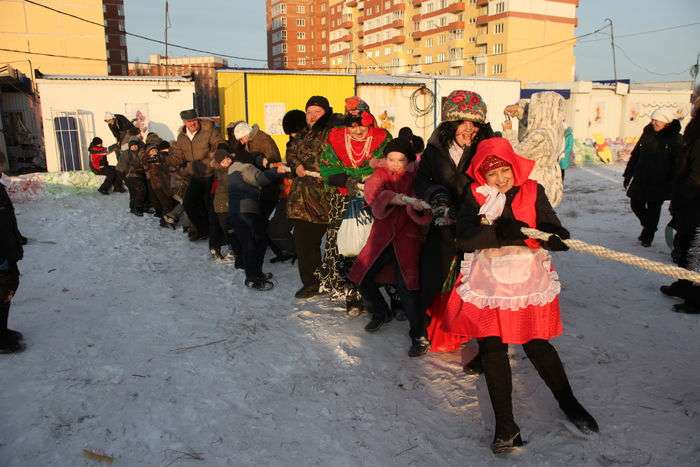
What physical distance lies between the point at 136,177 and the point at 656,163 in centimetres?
949

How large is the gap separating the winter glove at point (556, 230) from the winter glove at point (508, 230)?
111 mm

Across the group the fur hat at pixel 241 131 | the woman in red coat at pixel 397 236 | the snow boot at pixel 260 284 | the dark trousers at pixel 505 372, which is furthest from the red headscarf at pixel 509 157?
the fur hat at pixel 241 131

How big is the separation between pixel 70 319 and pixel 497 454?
160 inches

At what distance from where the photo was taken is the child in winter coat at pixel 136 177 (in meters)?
10.5

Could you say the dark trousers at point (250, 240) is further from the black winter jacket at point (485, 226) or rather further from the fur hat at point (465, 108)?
the black winter jacket at point (485, 226)

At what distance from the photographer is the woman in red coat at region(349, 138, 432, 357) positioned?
3904 mm

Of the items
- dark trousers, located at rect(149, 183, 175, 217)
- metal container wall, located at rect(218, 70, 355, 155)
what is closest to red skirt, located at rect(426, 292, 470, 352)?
dark trousers, located at rect(149, 183, 175, 217)

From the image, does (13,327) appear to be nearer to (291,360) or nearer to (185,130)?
(291,360)

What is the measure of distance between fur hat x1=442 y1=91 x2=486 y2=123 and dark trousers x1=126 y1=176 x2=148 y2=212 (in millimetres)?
8682

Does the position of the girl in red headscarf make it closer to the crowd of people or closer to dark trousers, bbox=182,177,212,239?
the crowd of people

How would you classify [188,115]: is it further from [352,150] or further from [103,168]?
[103,168]

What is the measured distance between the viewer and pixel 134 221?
9945mm

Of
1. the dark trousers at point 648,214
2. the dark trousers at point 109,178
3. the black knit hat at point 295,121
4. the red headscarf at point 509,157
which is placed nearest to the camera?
the red headscarf at point 509,157

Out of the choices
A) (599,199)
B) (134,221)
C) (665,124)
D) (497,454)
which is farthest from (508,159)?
(599,199)
